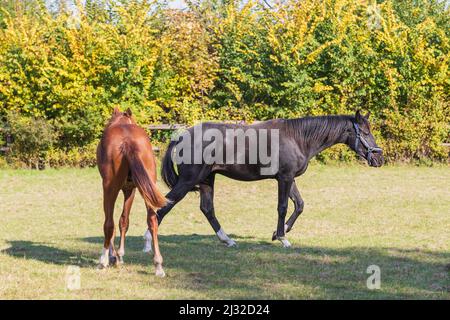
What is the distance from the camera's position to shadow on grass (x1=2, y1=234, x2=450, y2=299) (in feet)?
23.9

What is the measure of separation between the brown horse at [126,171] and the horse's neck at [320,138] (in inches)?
127

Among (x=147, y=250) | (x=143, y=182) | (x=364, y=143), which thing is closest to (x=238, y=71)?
(x=364, y=143)

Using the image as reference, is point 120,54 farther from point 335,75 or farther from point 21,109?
point 335,75

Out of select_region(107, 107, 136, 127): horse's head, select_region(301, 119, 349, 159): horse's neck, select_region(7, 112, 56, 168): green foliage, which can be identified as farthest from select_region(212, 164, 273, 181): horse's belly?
select_region(7, 112, 56, 168): green foliage

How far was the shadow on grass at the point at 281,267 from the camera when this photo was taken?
23.9ft

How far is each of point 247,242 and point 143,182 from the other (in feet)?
11.1

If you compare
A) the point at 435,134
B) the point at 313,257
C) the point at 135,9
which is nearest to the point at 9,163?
the point at 135,9

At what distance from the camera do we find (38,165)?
2172cm

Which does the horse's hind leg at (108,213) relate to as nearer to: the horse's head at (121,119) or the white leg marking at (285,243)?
the horse's head at (121,119)

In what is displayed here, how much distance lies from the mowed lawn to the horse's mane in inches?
62.2

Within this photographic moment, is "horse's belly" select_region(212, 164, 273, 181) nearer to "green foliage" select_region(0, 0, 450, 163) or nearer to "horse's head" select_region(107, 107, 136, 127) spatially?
"horse's head" select_region(107, 107, 136, 127)

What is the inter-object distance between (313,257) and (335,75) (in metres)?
13.9

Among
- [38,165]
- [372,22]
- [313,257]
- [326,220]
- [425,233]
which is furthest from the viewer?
[372,22]

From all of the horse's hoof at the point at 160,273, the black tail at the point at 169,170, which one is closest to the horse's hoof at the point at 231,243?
the black tail at the point at 169,170
